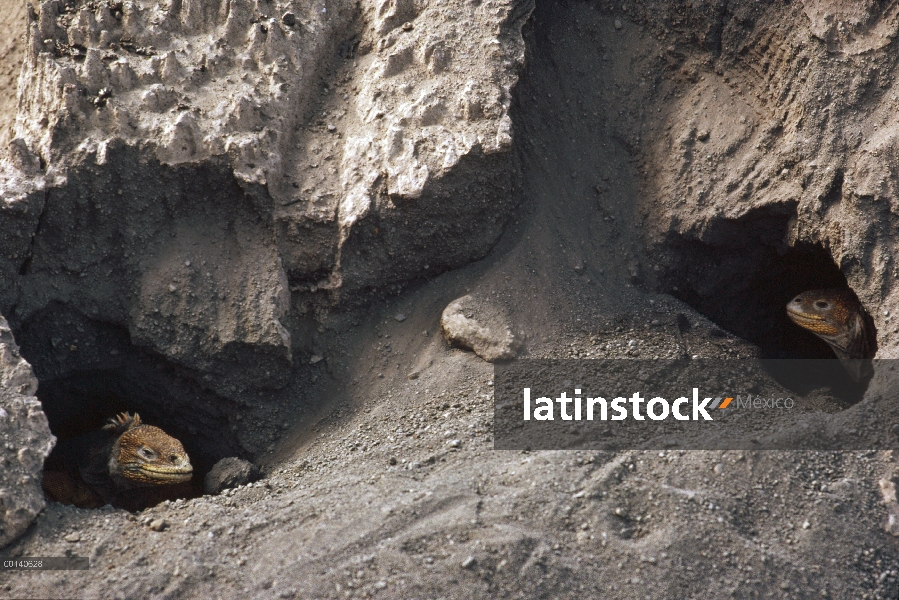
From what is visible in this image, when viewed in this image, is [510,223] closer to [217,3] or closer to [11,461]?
[217,3]

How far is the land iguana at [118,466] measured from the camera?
4832 millimetres

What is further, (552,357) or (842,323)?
(842,323)

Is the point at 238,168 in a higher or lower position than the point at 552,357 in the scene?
higher

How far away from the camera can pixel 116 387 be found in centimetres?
522

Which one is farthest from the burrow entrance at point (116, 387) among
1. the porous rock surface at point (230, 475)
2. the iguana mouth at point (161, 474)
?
the porous rock surface at point (230, 475)

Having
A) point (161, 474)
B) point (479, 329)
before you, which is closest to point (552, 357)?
point (479, 329)

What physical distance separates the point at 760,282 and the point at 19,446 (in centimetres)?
470

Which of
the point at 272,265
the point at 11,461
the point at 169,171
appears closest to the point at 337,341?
the point at 272,265

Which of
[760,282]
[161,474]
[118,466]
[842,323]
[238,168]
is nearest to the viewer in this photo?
[238,168]

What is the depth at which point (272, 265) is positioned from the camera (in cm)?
463

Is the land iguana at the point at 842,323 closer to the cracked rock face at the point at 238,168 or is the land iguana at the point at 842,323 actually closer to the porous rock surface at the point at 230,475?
the cracked rock face at the point at 238,168

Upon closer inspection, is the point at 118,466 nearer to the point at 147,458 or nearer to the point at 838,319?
the point at 147,458

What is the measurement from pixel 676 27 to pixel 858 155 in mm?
1439

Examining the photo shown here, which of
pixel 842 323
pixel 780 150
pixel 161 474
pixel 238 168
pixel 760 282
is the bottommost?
pixel 161 474
